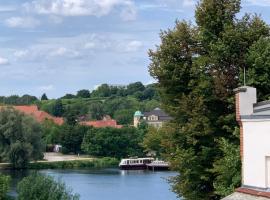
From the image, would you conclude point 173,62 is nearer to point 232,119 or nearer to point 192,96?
point 192,96

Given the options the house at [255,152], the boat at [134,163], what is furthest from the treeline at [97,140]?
the house at [255,152]

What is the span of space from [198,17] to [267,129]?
9.83 metres

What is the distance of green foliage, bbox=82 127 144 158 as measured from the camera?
116m

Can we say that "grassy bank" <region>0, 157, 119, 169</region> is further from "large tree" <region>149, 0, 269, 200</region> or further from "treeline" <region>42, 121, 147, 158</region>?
"large tree" <region>149, 0, 269, 200</region>

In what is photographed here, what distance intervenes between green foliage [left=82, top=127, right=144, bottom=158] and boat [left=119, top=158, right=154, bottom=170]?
6843 millimetres

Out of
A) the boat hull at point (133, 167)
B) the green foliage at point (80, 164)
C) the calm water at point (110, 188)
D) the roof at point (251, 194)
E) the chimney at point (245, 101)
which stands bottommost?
the calm water at point (110, 188)

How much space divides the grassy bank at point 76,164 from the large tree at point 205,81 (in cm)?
6745

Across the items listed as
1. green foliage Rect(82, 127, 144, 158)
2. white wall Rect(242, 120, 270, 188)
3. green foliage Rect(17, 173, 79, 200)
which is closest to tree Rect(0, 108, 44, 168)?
green foliage Rect(82, 127, 144, 158)

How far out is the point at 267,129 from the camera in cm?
1565

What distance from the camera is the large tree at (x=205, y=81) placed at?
23078 mm

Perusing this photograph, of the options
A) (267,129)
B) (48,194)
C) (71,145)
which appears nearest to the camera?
(267,129)

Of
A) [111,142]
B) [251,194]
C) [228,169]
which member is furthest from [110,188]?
[111,142]

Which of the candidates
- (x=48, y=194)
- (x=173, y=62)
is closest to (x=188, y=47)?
(x=173, y=62)

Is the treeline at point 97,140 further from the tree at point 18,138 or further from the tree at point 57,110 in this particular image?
the tree at point 57,110
